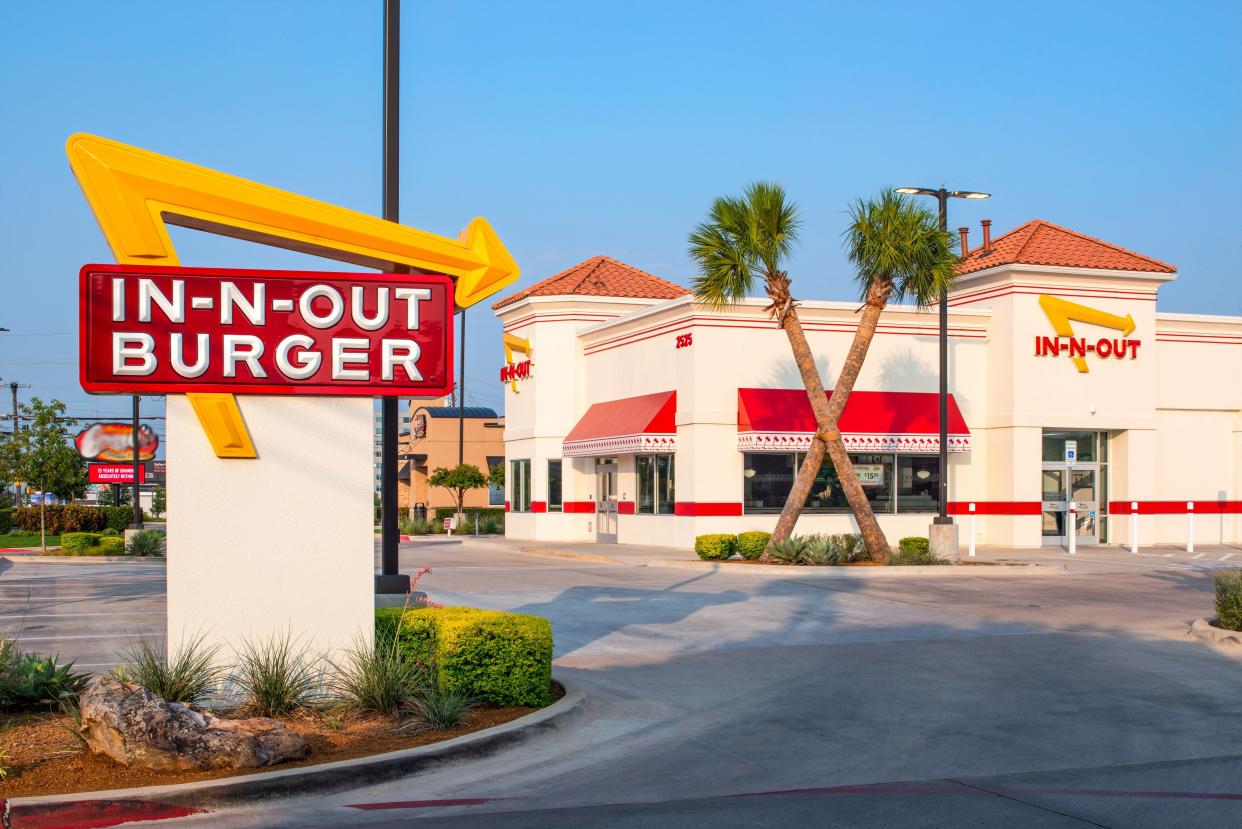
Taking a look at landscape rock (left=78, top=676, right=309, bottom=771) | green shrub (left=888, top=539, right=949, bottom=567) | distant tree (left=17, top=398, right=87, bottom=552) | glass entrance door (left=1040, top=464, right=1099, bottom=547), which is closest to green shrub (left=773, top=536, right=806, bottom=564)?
green shrub (left=888, top=539, right=949, bottom=567)

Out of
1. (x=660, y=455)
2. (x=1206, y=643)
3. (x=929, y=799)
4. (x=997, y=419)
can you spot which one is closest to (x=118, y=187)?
(x=929, y=799)

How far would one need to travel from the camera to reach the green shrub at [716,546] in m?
28.1

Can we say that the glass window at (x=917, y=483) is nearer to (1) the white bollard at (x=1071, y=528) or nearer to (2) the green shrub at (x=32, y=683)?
(1) the white bollard at (x=1071, y=528)

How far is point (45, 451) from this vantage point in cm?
4562

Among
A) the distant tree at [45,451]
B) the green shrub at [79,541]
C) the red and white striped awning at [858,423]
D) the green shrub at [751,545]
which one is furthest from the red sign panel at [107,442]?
the green shrub at [751,545]

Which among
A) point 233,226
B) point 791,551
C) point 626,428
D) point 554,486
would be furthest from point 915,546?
point 233,226

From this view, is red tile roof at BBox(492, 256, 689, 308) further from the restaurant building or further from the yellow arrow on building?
the yellow arrow on building

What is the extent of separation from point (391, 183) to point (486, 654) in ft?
15.4

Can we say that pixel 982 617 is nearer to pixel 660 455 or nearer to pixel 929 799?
pixel 929 799

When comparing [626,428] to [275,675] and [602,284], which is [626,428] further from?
[275,675]

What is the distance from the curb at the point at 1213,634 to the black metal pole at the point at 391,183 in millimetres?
9937

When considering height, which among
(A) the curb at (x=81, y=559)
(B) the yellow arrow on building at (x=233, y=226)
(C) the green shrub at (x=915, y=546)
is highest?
(B) the yellow arrow on building at (x=233, y=226)

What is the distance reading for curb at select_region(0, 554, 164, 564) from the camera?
34406mm

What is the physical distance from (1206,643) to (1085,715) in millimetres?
5676
